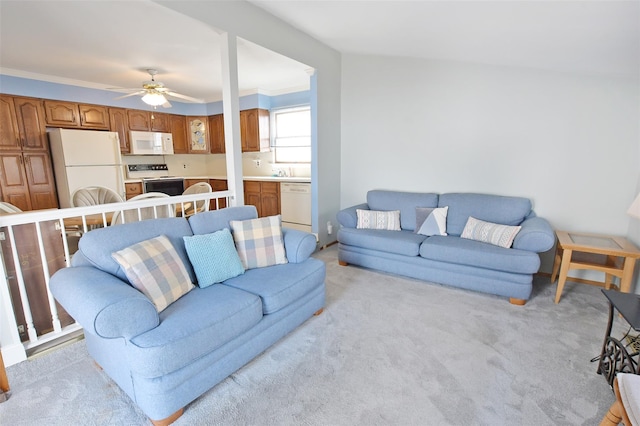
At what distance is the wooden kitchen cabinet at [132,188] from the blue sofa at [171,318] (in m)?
3.93

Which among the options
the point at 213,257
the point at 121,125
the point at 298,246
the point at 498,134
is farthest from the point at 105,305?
the point at 121,125

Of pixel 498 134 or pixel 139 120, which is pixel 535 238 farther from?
pixel 139 120

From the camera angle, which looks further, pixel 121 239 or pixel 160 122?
pixel 160 122

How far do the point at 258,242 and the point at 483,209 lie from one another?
92.5 inches

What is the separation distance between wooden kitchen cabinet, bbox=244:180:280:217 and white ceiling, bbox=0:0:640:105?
1.81m

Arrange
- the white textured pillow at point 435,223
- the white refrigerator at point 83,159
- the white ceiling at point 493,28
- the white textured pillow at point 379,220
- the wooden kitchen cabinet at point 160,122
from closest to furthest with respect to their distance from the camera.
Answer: the white ceiling at point 493,28 → the white textured pillow at point 435,223 → the white textured pillow at point 379,220 → the white refrigerator at point 83,159 → the wooden kitchen cabinet at point 160,122

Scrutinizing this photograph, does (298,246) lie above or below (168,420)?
above

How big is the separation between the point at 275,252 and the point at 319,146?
191 cm

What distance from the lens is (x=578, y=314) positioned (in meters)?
2.43

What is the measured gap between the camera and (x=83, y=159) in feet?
14.6

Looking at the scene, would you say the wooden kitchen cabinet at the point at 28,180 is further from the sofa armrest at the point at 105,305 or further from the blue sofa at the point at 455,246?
the blue sofa at the point at 455,246

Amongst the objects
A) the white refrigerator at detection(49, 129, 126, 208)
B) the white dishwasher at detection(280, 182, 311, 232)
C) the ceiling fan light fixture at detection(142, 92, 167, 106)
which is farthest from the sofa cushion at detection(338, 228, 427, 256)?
the white refrigerator at detection(49, 129, 126, 208)

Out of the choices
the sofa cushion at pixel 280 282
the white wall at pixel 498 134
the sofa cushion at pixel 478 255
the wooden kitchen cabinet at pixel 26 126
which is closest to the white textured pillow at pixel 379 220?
the sofa cushion at pixel 478 255

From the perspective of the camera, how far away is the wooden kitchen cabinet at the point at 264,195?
504 centimetres
